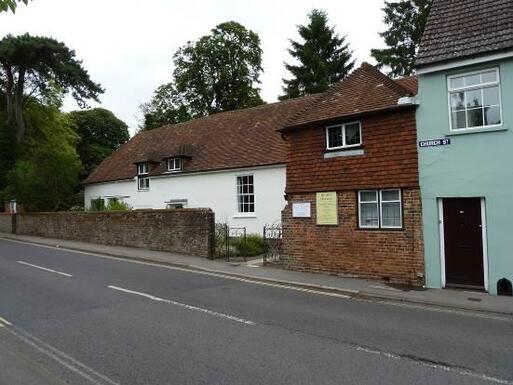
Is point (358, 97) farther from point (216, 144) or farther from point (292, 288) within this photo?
point (216, 144)

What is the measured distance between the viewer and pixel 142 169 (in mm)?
33906

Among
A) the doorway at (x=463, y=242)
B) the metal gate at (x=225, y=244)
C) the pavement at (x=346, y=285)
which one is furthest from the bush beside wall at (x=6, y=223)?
the doorway at (x=463, y=242)

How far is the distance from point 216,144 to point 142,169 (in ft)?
18.8

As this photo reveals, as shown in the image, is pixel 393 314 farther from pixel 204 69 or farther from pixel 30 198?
pixel 204 69

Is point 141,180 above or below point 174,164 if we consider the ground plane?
below

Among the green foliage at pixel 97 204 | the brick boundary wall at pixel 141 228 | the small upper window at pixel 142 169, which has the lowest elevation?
the brick boundary wall at pixel 141 228

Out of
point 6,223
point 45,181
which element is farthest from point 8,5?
point 6,223

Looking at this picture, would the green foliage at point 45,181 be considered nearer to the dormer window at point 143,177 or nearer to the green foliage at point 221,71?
the dormer window at point 143,177

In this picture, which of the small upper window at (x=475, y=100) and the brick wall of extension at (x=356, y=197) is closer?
the small upper window at (x=475, y=100)

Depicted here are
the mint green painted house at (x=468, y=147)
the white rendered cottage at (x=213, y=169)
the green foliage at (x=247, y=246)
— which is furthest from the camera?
the white rendered cottage at (x=213, y=169)

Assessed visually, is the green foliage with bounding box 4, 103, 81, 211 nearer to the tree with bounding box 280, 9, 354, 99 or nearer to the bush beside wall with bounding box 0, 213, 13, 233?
the bush beside wall with bounding box 0, 213, 13, 233

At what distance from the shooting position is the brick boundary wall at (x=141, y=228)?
68.8 ft

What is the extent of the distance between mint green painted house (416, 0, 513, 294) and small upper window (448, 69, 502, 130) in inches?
0.9

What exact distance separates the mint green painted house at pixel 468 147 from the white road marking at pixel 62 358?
948cm
